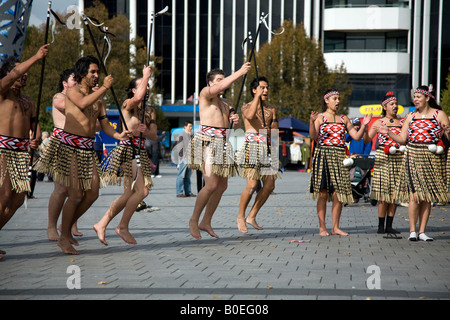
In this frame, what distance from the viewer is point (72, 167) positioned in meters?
7.32

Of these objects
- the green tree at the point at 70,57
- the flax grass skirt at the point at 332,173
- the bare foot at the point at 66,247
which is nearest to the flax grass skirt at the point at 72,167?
the bare foot at the point at 66,247

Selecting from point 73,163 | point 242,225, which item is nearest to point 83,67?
point 73,163

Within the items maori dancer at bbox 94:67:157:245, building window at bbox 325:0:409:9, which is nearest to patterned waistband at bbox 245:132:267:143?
maori dancer at bbox 94:67:157:245

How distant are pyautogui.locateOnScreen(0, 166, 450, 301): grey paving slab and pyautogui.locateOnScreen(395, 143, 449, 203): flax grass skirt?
2.00ft

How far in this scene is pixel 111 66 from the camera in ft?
128

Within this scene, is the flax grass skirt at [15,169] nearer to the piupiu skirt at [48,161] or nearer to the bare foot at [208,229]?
the piupiu skirt at [48,161]

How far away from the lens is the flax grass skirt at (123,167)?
8312mm

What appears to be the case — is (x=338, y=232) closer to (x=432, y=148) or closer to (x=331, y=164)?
(x=331, y=164)

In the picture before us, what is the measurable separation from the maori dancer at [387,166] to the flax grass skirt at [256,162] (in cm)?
141

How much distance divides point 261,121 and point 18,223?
4045mm

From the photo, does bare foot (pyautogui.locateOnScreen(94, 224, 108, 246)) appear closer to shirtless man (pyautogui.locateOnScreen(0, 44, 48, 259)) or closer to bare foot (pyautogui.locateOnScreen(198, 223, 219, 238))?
shirtless man (pyautogui.locateOnScreen(0, 44, 48, 259))

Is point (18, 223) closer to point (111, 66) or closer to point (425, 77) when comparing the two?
point (111, 66)

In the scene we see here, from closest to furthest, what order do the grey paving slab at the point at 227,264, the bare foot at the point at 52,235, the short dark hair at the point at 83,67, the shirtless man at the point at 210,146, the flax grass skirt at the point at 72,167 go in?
the grey paving slab at the point at 227,264 < the flax grass skirt at the point at 72,167 < the short dark hair at the point at 83,67 < the bare foot at the point at 52,235 < the shirtless man at the point at 210,146
